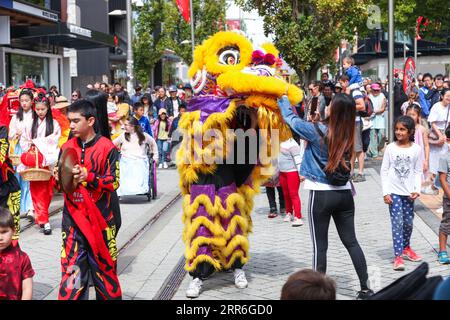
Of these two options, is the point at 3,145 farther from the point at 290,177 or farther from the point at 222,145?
the point at 290,177

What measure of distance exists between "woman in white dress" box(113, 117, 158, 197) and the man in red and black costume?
6.34 m

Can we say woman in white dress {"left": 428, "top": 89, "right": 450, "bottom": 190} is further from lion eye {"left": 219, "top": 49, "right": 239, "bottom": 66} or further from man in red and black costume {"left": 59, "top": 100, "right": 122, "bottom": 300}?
man in red and black costume {"left": 59, "top": 100, "right": 122, "bottom": 300}

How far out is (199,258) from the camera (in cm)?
605

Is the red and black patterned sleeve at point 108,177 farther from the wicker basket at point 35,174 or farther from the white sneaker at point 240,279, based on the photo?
the wicker basket at point 35,174

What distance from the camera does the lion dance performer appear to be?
6.00m

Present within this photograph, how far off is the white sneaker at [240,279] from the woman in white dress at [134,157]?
5384mm

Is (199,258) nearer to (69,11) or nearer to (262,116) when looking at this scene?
(262,116)

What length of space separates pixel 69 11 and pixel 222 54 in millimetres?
27202

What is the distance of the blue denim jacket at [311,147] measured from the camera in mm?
5613

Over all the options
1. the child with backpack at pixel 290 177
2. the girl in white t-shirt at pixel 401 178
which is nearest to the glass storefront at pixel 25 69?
the child with backpack at pixel 290 177

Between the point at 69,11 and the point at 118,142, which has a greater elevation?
the point at 69,11

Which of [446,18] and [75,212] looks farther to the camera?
[446,18]

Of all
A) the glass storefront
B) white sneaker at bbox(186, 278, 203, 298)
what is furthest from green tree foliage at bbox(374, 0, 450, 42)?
white sneaker at bbox(186, 278, 203, 298)
